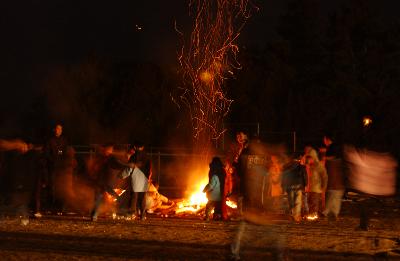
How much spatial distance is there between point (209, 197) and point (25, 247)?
17.9ft

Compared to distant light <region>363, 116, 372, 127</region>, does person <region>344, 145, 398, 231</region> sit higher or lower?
lower

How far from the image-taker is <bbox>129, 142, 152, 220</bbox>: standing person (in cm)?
1497

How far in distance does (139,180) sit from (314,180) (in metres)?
4.09

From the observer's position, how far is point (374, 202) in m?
20.9

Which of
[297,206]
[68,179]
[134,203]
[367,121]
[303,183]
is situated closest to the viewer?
[134,203]

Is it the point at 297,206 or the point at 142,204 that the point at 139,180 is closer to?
the point at 142,204

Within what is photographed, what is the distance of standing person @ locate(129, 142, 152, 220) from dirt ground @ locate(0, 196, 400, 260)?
1.36 feet

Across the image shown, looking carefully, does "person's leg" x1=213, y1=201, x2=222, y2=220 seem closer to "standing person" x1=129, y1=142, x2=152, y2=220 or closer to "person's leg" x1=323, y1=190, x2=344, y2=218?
"standing person" x1=129, y1=142, x2=152, y2=220

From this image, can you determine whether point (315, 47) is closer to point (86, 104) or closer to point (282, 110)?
point (282, 110)

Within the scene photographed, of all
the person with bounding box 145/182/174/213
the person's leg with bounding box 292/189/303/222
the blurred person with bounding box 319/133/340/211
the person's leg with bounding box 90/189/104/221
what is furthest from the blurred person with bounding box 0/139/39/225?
the blurred person with bounding box 319/133/340/211

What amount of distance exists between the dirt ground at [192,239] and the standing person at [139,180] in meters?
0.42

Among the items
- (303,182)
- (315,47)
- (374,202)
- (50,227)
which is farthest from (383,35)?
(50,227)

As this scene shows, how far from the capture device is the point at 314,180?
52.3 ft

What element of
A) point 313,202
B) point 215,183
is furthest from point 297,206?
point 215,183
